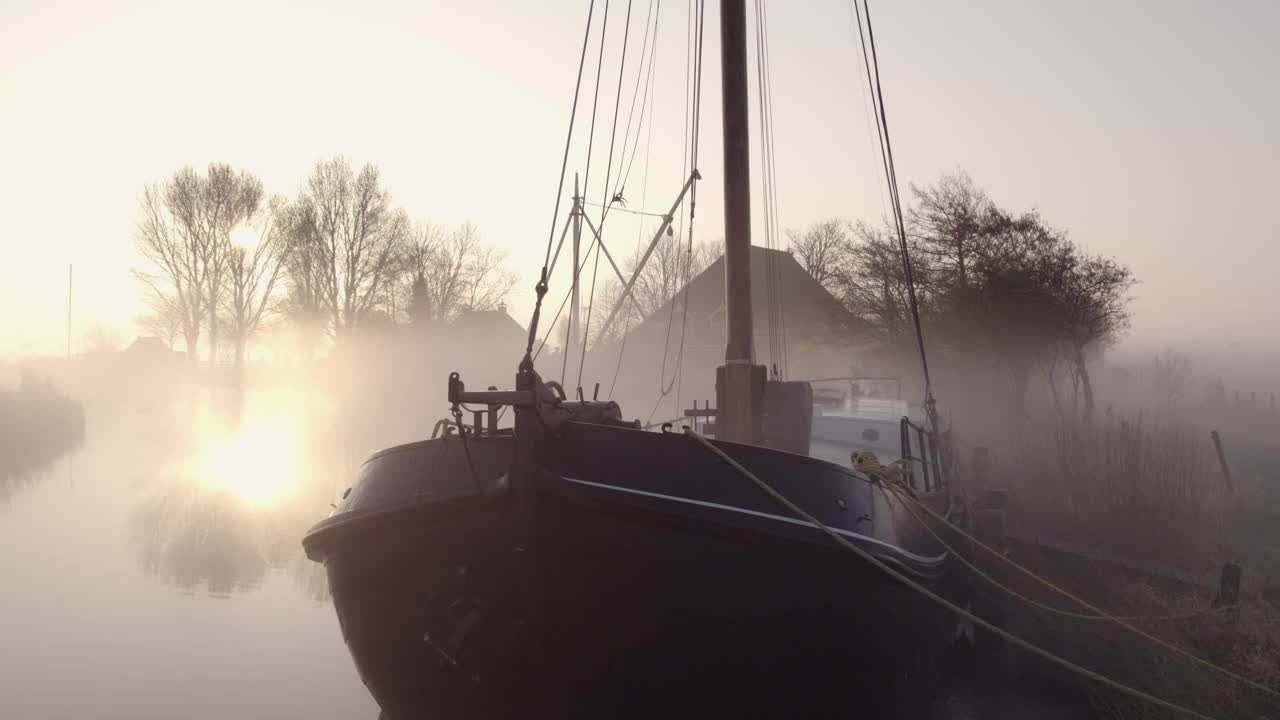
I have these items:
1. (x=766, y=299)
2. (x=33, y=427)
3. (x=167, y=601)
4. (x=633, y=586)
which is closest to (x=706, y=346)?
(x=766, y=299)

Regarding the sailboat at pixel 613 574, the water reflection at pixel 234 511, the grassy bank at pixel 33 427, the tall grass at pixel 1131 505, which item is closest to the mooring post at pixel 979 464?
the tall grass at pixel 1131 505

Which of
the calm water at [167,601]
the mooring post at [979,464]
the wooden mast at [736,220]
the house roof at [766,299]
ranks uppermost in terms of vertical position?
the house roof at [766,299]

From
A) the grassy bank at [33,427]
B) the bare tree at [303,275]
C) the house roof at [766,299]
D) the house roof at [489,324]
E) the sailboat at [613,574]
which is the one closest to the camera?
the sailboat at [613,574]

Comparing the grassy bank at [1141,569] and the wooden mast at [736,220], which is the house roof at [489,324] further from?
the wooden mast at [736,220]

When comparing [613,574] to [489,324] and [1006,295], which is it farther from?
[489,324]

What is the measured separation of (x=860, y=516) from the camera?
5105 mm

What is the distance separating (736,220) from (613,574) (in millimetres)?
3890

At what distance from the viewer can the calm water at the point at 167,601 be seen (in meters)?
7.43

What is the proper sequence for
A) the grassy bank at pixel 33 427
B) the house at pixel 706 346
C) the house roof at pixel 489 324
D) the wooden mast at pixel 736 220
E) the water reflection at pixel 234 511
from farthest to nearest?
1. the house roof at pixel 489 324
2. the house at pixel 706 346
3. the grassy bank at pixel 33 427
4. the water reflection at pixel 234 511
5. the wooden mast at pixel 736 220

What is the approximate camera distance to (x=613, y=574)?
4648 mm

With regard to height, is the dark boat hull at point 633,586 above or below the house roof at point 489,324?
below

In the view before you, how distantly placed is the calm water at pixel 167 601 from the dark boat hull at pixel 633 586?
303cm

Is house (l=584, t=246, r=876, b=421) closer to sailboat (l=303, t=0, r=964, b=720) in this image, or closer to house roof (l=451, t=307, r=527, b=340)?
house roof (l=451, t=307, r=527, b=340)

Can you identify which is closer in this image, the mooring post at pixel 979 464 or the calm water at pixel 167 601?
the calm water at pixel 167 601
